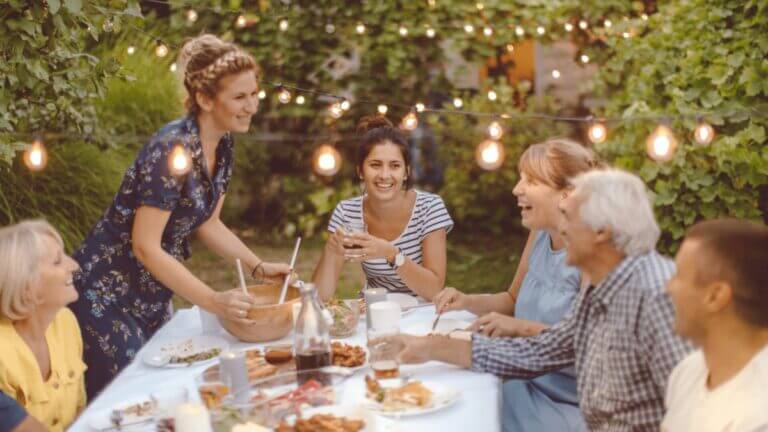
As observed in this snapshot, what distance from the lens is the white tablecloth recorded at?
196 cm

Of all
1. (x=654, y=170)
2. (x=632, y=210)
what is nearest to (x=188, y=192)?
(x=632, y=210)

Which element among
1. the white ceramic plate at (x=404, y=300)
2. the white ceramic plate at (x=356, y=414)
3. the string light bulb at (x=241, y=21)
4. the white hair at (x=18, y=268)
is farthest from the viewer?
the string light bulb at (x=241, y=21)

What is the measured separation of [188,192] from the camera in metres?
2.75

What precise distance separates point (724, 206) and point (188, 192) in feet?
11.0

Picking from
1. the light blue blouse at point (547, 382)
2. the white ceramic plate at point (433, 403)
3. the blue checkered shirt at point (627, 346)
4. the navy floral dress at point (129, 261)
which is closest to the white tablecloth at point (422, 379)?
the white ceramic plate at point (433, 403)

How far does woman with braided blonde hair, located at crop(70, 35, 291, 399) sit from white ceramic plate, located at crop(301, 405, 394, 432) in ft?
2.92

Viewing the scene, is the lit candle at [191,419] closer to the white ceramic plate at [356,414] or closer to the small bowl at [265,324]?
the white ceramic plate at [356,414]

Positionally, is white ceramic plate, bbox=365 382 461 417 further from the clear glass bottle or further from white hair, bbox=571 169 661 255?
white hair, bbox=571 169 661 255

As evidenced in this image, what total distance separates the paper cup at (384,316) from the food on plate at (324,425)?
559 millimetres

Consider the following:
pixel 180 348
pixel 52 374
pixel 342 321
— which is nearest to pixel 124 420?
pixel 52 374

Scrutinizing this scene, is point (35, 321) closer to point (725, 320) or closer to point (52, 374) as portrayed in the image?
point (52, 374)

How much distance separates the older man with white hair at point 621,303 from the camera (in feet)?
6.37

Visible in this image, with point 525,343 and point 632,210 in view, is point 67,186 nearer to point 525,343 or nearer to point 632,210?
point 525,343

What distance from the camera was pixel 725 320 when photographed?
1.68 metres
